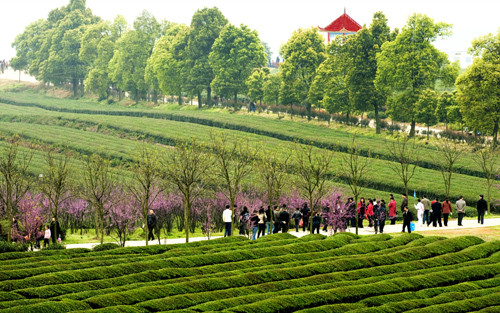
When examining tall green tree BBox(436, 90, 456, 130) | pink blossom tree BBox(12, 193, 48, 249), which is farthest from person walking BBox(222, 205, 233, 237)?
tall green tree BBox(436, 90, 456, 130)

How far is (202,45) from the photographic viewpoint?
104 m

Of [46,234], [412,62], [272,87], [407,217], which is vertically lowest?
[46,234]

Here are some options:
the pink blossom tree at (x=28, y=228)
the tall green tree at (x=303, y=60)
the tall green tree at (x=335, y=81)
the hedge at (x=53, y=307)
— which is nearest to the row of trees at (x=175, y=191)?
the pink blossom tree at (x=28, y=228)

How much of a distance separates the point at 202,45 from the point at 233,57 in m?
7.57

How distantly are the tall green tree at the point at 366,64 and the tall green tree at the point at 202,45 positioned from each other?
29119 millimetres

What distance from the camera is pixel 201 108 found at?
343 feet

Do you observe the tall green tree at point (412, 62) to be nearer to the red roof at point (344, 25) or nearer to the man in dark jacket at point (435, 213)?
the man in dark jacket at point (435, 213)

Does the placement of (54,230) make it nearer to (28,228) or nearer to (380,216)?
(28,228)

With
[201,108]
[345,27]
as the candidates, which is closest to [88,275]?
[201,108]

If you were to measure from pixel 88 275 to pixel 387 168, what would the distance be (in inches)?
1577

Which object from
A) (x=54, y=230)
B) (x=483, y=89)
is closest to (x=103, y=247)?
(x=54, y=230)

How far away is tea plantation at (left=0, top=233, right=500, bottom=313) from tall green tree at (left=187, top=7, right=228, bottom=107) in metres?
75.2

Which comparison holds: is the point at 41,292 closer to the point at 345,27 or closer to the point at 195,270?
the point at 195,270

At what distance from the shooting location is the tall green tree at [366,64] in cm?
7669
